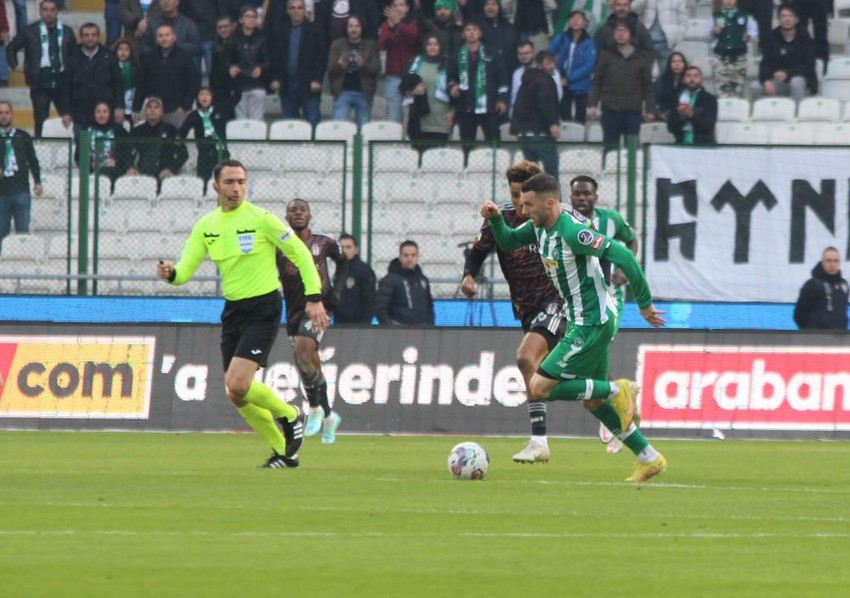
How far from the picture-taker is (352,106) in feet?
82.9

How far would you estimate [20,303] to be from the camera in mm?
22312

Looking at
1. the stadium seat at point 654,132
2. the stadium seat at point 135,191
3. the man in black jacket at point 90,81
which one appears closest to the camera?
the stadium seat at point 135,191

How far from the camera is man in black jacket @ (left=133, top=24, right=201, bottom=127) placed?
24.6 metres

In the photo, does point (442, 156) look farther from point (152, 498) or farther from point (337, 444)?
point (152, 498)

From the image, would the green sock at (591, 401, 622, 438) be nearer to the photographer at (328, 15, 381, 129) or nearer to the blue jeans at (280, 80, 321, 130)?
the photographer at (328, 15, 381, 129)

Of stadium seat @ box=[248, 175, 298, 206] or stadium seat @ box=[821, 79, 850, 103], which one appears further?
stadium seat @ box=[821, 79, 850, 103]

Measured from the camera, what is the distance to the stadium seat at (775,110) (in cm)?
2508

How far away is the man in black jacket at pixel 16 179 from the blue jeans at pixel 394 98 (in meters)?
5.20

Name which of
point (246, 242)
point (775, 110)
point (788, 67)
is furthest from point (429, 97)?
point (246, 242)

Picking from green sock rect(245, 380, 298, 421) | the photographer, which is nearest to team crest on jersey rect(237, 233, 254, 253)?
green sock rect(245, 380, 298, 421)

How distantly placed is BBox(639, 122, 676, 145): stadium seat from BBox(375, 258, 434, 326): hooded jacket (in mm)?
4330

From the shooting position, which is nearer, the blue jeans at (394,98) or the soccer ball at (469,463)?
the soccer ball at (469,463)

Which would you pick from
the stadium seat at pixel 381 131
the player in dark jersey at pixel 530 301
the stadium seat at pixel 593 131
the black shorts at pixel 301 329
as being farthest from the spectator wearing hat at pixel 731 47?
the player in dark jersey at pixel 530 301

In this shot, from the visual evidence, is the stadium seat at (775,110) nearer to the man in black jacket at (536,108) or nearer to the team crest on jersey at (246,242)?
the man in black jacket at (536,108)
